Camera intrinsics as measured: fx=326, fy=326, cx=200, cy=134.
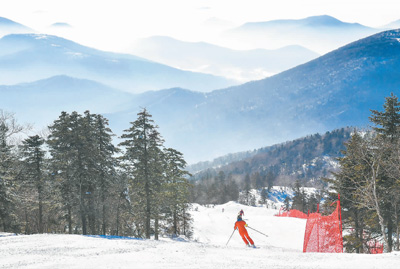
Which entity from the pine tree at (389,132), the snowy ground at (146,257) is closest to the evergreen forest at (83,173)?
the snowy ground at (146,257)

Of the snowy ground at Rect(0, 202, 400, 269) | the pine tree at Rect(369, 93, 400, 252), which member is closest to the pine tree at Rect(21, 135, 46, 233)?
the snowy ground at Rect(0, 202, 400, 269)

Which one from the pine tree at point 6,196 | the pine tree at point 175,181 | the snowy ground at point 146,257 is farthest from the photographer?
the pine tree at point 175,181

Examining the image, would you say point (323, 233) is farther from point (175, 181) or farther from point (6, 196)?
point (6, 196)

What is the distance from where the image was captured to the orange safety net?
20.1 metres

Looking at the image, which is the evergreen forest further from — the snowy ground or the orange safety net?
the orange safety net

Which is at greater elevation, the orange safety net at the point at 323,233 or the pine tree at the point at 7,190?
the pine tree at the point at 7,190

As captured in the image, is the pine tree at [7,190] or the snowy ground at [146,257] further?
the pine tree at [7,190]

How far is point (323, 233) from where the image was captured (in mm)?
21547

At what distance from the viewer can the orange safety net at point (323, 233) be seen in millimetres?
20078

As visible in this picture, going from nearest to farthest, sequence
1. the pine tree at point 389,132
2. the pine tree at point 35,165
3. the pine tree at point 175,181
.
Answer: the pine tree at point 389,132
the pine tree at point 35,165
the pine tree at point 175,181

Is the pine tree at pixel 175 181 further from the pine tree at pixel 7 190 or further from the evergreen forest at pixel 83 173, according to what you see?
the pine tree at pixel 7 190

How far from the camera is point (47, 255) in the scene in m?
15.5

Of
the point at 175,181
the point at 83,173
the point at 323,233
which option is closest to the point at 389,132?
the point at 323,233

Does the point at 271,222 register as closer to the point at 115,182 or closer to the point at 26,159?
the point at 115,182
